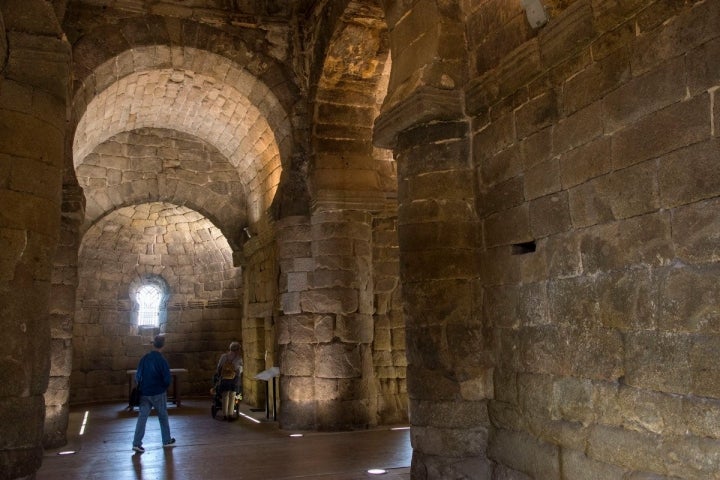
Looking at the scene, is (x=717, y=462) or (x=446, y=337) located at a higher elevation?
(x=446, y=337)

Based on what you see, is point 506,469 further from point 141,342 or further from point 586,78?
point 141,342

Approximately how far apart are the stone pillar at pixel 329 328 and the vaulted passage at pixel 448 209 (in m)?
0.03

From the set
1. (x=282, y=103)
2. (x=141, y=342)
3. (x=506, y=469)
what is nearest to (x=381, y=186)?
(x=282, y=103)

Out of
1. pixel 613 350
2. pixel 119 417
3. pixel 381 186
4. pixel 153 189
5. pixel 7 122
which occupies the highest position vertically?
pixel 153 189

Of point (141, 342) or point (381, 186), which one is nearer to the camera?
point (381, 186)

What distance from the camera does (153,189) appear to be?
12.8 meters

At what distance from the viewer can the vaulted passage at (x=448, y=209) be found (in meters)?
3.14

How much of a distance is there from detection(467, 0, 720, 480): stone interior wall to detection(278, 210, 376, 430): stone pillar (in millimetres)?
3862

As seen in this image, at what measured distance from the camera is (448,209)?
500cm

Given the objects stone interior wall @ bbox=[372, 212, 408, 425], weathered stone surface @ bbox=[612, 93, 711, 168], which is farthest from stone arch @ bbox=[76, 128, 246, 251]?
weathered stone surface @ bbox=[612, 93, 711, 168]

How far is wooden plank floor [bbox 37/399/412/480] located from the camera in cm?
593

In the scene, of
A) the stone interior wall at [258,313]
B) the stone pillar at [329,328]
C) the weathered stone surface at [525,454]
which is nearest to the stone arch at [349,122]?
the stone pillar at [329,328]

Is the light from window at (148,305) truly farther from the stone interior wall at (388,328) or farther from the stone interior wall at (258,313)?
the stone interior wall at (388,328)

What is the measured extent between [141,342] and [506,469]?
12582 millimetres
